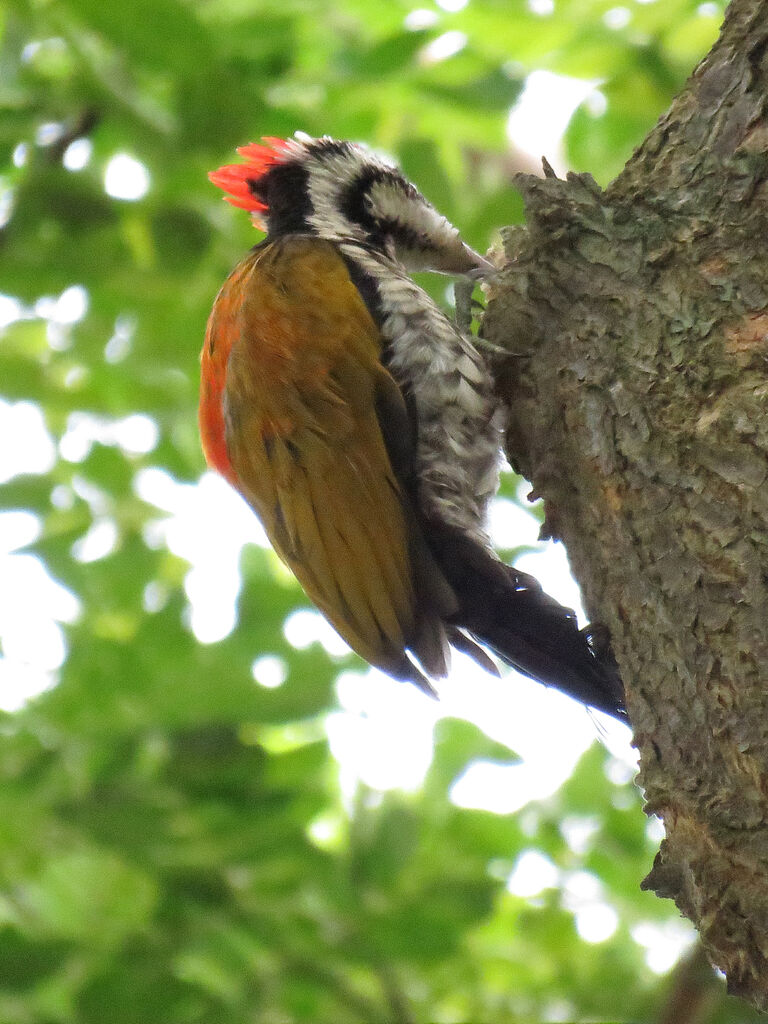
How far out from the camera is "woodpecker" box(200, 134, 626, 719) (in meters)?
2.35

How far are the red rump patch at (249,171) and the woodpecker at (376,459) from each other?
1.66 ft

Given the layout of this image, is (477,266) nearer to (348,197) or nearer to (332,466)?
(348,197)

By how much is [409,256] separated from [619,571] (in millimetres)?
1599

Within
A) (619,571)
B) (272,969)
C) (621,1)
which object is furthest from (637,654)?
(621,1)

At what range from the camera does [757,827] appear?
1526 millimetres

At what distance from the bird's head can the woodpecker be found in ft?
1.23

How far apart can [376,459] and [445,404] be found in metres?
0.26

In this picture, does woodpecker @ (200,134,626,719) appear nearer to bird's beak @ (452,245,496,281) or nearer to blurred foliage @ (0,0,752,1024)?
bird's beak @ (452,245,496,281)

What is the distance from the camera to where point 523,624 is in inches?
93.6

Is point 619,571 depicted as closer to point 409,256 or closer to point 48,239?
point 409,256

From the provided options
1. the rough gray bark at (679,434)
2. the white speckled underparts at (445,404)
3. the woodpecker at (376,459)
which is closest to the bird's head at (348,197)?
the woodpecker at (376,459)

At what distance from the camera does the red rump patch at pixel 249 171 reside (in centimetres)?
315

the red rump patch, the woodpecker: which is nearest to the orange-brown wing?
the woodpecker

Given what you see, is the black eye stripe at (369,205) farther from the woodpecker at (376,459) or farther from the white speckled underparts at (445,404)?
the white speckled underparts at (445,404)
